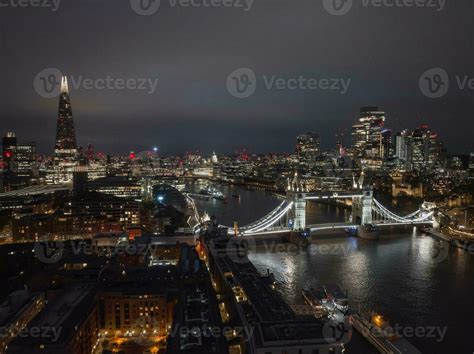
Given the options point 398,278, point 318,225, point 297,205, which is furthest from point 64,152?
point 398,278

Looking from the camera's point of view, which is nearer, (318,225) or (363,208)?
(318,225)

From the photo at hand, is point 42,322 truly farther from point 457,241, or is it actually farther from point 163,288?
point 457,241

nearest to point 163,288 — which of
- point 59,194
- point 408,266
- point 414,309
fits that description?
point 414,309

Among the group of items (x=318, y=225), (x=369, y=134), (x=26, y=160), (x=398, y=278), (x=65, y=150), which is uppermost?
(x=369, y=134)

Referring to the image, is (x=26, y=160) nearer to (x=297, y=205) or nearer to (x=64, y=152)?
(x=64, y=152)

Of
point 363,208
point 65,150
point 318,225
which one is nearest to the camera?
point 318,225

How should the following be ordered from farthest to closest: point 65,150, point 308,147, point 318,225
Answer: point 308,147, point 65,150, point 318,225

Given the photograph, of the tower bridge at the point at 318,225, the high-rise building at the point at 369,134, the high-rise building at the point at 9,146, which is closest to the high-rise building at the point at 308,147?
the high-rise building at the point at 369,134

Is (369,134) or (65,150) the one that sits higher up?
(369,134)
